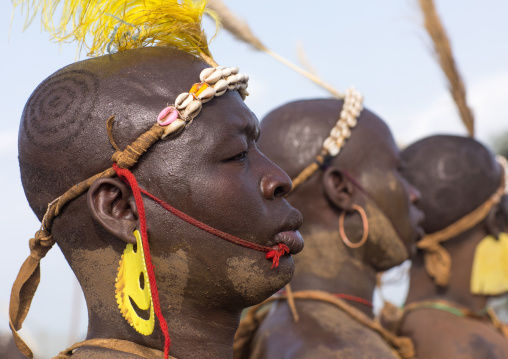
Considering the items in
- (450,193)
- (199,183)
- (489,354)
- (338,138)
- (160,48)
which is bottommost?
(489,354)

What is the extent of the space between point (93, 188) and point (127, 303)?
0.43m

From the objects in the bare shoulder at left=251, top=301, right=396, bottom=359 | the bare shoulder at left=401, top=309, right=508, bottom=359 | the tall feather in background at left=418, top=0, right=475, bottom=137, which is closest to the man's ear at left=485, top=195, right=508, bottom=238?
the tall feather in background at left=418, top=0, right=475, bottom=137

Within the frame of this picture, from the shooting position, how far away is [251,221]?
2895 mm

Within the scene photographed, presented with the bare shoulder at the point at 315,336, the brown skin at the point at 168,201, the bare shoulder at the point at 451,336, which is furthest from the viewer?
the bare shoulder at the point at 451,336

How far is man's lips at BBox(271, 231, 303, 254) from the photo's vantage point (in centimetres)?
297

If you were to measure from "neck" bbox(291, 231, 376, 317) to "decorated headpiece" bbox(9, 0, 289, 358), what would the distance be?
152cm

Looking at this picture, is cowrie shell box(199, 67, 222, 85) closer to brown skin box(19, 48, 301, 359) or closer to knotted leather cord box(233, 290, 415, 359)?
brown skin box(19, 48, 301, 359)

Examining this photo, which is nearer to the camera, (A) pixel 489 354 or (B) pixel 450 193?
A: (A) pixel 489 354

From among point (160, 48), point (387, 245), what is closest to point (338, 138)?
point (387, 245)

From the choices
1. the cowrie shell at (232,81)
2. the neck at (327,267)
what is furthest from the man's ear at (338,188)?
the cowrie shell at (232,81)

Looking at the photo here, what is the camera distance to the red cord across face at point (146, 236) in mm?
2732

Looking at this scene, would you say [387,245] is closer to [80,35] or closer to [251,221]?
[251,221]

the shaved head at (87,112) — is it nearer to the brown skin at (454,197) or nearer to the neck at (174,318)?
the neck at (174,318)

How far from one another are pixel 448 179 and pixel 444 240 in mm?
465
